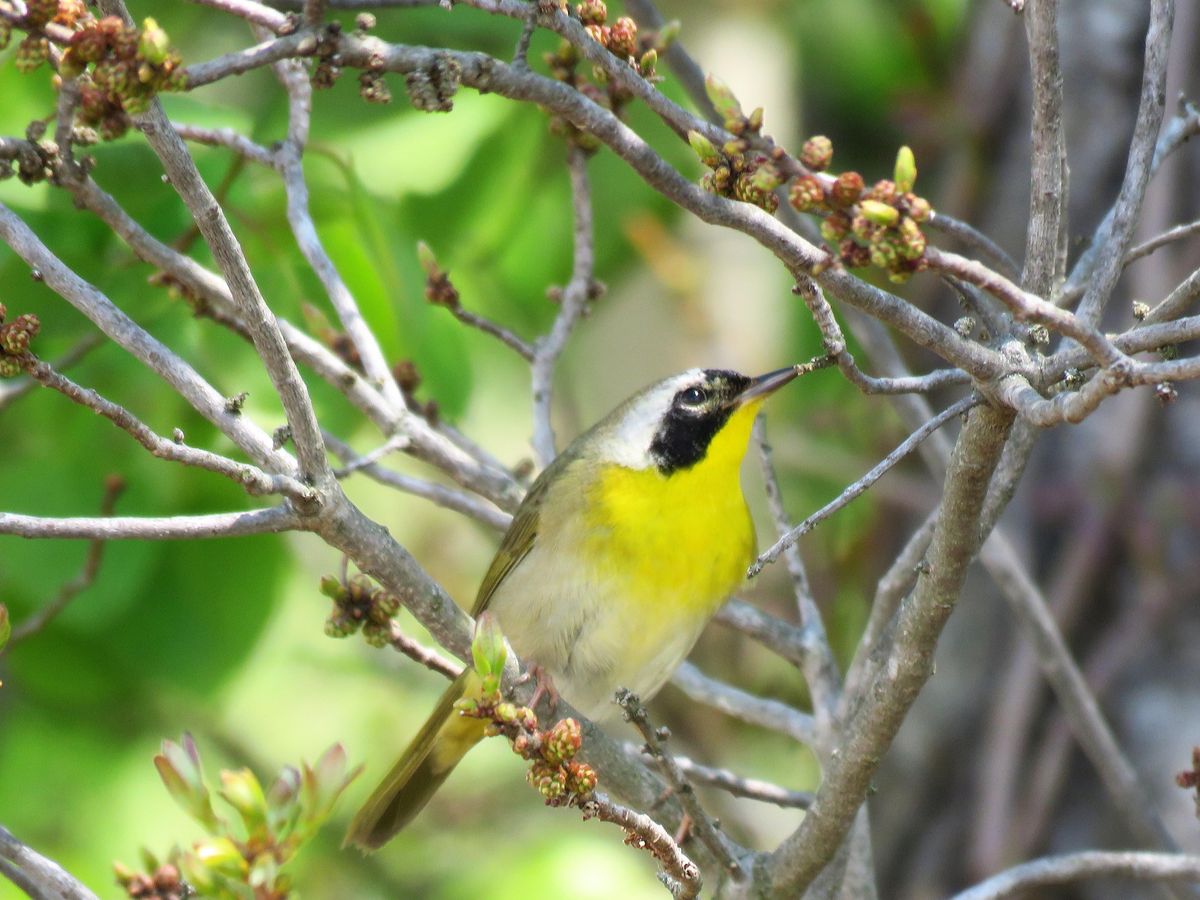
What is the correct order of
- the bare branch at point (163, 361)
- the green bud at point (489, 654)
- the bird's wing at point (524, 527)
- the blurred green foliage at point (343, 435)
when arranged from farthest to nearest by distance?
the bird's wing at point (524, 527) → the blurred green foliage at point (343, 435) → the bare branch at point (163, 361) → the green bud at point (489, 654)

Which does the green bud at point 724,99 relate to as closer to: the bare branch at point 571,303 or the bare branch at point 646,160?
the bare branch at point 646,160

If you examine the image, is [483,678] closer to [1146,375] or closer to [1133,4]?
[1146,375]

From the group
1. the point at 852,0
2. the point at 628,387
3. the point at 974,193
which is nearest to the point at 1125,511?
the point at 974,193

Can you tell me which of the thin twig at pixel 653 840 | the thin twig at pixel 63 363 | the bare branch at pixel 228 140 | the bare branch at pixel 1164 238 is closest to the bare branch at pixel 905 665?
the thin twig at pixel 653 840

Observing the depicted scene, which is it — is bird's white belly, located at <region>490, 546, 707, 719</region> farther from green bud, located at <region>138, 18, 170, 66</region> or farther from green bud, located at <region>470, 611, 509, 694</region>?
green bud, located at <region>138, 18, 170, 66</region>

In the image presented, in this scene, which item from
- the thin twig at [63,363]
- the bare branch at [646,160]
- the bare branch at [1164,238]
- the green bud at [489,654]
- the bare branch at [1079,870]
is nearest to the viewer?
the bare branch at [646,160]

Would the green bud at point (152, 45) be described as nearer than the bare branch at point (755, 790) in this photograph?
Yes

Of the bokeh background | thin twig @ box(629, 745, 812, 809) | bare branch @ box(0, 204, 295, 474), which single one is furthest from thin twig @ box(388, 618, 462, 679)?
the bokeh background
